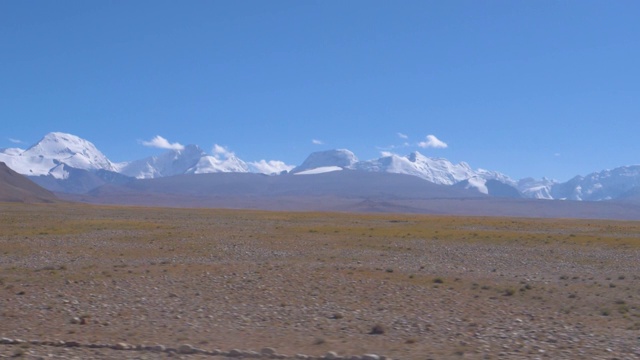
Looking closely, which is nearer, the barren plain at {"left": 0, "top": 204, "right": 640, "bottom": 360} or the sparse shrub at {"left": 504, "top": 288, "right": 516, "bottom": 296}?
the barren plain at {"left": 0, "top": 204, "right": 640, "bottom": 360}

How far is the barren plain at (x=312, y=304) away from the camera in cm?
1397

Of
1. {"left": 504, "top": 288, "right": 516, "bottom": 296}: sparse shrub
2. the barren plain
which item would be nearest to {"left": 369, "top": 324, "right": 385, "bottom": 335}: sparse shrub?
the barren plain

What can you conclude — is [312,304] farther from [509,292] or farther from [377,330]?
[509,292]

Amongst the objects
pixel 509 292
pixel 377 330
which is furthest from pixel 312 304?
pixel 509 292

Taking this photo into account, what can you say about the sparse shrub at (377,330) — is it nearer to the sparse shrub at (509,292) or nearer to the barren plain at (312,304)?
the barren plain at (312,304)

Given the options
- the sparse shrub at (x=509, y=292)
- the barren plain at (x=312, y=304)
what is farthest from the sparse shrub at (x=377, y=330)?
the sparse shrub at (x=509, y=292)

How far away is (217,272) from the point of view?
85.9ft

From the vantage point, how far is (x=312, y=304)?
19.7 meters

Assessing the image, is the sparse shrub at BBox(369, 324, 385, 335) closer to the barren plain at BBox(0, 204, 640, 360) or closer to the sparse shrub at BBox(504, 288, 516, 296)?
the barren plain at BBox(0, 204, 640, 360)

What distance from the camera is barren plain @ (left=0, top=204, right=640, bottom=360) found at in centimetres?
1397

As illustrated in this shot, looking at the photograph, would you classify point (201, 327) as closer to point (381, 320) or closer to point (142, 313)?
point (142, 313)

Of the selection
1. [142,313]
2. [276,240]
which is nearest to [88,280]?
[142,313]

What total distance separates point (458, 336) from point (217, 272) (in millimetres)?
12484

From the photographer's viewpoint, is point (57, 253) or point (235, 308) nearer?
point (235, 308)
